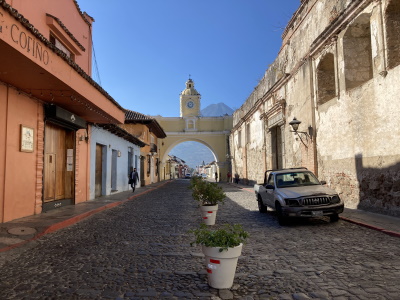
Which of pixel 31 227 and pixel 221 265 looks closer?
pixel 221 265

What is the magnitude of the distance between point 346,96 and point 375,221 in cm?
428

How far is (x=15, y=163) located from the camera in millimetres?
7789

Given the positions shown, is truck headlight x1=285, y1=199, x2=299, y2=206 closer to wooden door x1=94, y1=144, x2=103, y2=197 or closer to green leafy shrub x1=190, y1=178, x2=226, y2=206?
green leafy shrub x1=190, y1=178, x2=226, y2=206

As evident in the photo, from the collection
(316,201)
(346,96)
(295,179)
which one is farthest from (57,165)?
(346,96)

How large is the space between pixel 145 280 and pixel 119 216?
600 centimetres

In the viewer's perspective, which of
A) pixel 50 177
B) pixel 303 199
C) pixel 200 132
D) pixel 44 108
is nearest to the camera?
pixel 303 199

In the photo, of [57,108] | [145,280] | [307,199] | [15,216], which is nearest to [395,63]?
[307,199]

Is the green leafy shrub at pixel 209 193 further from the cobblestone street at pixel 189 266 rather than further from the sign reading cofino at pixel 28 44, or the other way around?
the sign reading cofino at pixel 28 44

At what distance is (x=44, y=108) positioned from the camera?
932cm

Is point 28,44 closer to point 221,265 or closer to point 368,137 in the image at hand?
A: point 221,265

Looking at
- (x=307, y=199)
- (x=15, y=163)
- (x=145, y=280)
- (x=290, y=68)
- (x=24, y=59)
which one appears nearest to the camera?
(x=145, y=280)

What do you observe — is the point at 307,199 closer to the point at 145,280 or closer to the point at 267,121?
the point at 145,280

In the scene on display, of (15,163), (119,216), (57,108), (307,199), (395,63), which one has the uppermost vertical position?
(395,63)

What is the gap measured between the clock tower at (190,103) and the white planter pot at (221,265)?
4384cm
